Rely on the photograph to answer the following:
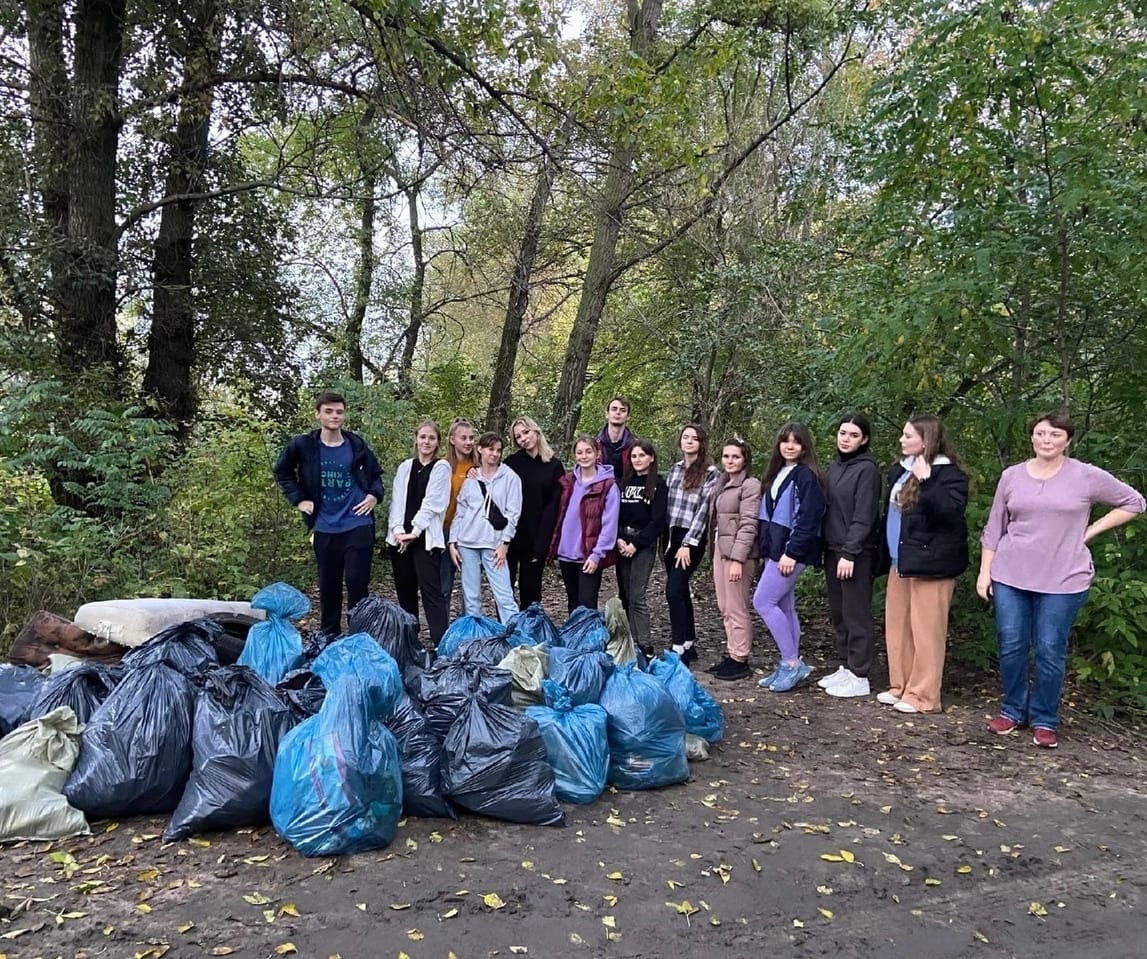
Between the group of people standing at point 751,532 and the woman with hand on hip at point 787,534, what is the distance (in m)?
0.01

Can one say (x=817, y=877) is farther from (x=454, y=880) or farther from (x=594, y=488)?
(x=594, y=488)

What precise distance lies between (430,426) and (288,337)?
5759 millimetres

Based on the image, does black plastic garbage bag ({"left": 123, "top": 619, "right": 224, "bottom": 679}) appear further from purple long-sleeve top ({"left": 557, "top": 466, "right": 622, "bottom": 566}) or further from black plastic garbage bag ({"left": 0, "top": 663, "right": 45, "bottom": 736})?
purple long-sleeve top ({"left": 557, "top": 466, "right": 622, "bottom": 566})

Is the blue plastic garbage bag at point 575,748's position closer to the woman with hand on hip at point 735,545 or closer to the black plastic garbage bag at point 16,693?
the woman with hand on hip at point 735,545

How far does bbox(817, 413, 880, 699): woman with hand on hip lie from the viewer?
5027mm

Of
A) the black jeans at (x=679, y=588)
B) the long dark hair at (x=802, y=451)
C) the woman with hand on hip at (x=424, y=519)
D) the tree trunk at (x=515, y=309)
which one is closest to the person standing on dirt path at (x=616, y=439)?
the black jeans at (x=679, y=588)

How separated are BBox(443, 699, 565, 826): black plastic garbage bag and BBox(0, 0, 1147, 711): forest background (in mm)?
3434

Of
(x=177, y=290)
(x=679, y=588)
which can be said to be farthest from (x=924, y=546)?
(x=177, y=290)

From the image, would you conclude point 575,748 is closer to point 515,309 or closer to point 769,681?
point 769,681

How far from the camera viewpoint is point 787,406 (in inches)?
292

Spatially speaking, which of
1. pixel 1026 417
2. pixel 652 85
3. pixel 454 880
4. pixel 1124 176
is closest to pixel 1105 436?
pixel 1026 417

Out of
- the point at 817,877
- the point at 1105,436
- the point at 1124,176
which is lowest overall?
the point at 817,877

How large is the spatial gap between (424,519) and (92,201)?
16.5ft

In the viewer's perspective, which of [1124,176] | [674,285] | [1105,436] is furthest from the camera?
[674,285]
